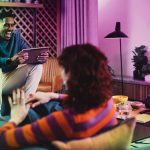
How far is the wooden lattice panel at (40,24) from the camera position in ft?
6.79

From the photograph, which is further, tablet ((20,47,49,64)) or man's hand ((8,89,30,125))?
tablet ((20,47,49,64))

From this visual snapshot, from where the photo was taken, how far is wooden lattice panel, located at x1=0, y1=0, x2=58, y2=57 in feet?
6.79

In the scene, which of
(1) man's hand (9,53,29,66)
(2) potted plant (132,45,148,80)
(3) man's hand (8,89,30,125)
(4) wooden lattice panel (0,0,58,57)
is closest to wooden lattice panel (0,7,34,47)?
(4) wooden lattice panel (0,0,58,57)

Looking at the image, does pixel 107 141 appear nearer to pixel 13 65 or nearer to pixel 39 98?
pixel 39 98

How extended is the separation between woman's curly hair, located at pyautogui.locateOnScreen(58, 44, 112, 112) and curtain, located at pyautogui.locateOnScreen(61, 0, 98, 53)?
61.7 inches

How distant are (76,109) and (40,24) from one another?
6.08 feet

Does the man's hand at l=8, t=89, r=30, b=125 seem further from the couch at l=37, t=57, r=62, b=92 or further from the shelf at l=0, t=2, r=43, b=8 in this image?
the shelf at l=0, t=2, r=43, b=8

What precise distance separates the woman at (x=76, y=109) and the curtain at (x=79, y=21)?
1.57 metres

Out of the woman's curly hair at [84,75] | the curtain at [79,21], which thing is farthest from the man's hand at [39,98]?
the curtain at [79,21]

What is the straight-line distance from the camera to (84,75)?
641 millimetres

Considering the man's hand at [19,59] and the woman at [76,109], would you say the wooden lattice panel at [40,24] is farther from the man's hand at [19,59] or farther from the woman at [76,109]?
the woman at [76,109]

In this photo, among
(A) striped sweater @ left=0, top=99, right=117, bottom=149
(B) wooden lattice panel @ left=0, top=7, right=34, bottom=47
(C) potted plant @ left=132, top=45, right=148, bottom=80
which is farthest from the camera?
(C) potted plant @ left=132, top=45, right=148, bottom=80

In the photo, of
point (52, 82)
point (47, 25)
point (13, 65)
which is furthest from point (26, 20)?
point (13, 65)

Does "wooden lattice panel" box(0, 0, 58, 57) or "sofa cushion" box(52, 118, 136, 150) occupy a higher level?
"wooden lattice panel" box(0, 0, 58, 57)
